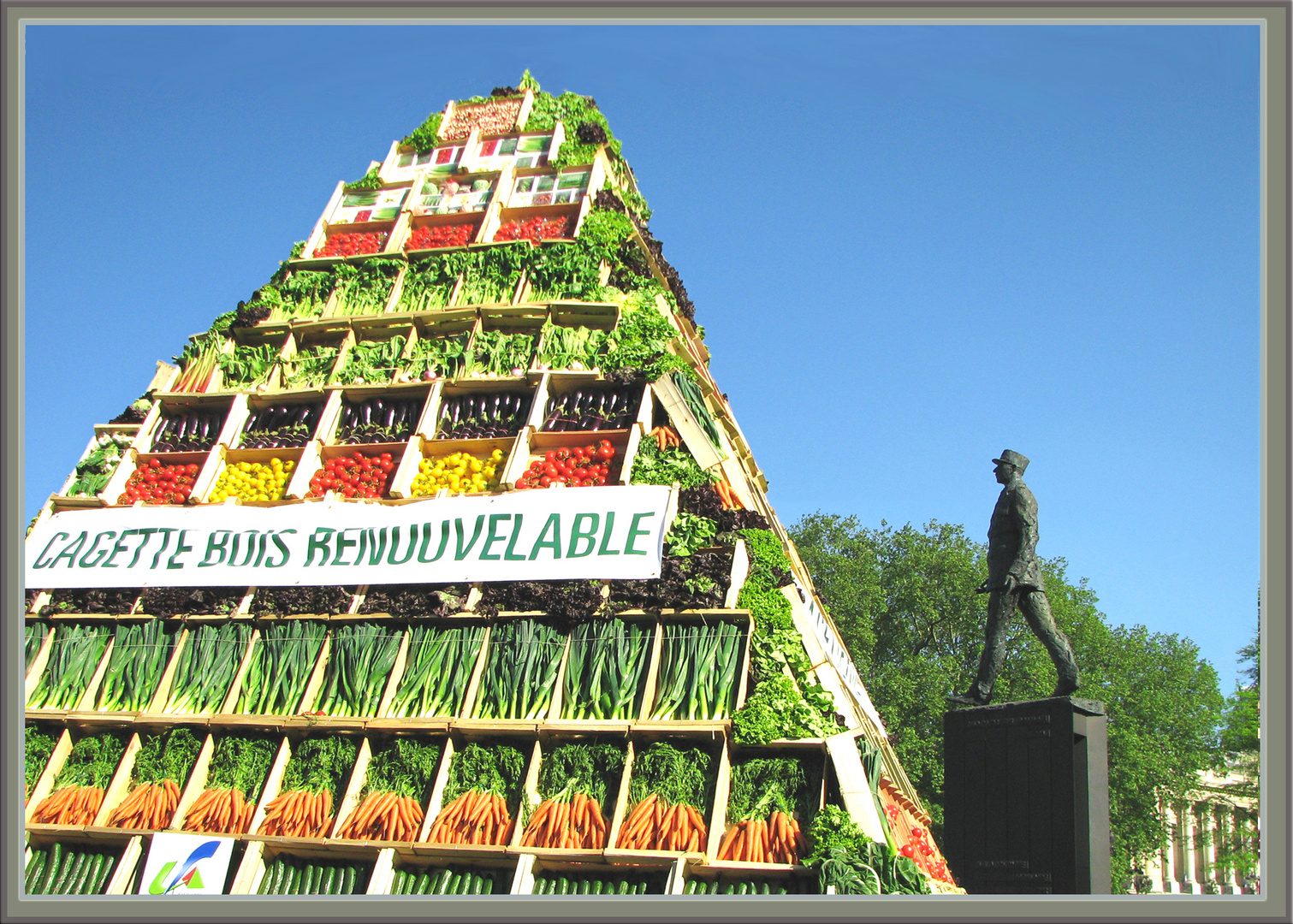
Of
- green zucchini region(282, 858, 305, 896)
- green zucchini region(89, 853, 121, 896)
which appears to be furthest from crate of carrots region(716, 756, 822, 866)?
green zucchini region(89, 853, 121, 896)

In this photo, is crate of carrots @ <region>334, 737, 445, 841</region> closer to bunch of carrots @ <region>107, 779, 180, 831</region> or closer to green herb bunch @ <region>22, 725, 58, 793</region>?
bunch of carrots @ <region>107, 779, 180, 831</region>

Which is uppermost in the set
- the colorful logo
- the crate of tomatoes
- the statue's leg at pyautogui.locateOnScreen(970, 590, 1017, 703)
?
the crate of tomatoes

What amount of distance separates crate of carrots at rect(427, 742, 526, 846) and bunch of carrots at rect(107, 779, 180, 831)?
251 cm

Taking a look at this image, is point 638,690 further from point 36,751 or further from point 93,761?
point 36,751

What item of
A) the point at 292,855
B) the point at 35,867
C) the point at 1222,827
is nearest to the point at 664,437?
the point at 292,855

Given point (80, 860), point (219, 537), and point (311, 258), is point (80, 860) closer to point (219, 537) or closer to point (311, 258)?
point (219, 537)

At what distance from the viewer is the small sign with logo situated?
26.1ft

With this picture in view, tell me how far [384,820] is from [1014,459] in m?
6.01

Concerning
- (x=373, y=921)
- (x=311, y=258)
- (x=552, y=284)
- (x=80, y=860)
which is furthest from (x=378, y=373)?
(x=373, y=921)

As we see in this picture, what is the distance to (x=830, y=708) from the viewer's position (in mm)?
8102

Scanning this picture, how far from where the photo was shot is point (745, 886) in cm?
733

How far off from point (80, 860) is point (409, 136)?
1212cm

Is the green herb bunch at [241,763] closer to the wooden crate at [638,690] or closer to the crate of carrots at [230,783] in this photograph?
the crate of carrots at [230,783]

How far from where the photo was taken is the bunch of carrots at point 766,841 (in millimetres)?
7383
